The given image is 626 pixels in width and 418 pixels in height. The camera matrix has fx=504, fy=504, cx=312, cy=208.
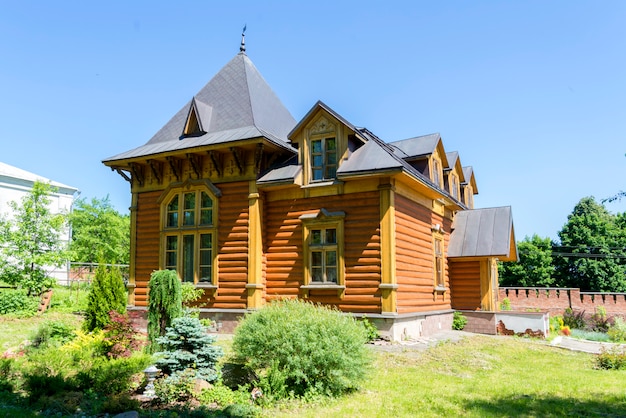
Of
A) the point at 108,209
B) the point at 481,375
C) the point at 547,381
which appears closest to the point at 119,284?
the point at 481,375

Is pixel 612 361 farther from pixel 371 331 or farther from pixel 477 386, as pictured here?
pixel 371 331

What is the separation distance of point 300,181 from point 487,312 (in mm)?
9382

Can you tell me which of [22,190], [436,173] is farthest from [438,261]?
[22,190]

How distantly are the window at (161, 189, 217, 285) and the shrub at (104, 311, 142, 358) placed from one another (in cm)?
515

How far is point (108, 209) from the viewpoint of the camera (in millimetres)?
52250

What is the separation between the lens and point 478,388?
369 inches

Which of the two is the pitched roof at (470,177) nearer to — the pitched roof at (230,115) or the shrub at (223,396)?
the pitched roof at (230,115)

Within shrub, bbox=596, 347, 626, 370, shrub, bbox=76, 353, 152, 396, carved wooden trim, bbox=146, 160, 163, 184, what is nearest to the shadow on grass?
shrub, bbox=596, 347, 626, 370

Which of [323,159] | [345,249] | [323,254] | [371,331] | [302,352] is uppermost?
[323,159]

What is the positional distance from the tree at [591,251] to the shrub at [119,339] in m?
39.8

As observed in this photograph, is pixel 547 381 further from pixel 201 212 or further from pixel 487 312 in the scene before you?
pixel 201 212

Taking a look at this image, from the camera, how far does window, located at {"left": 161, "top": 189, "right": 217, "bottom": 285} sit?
16.7 meters

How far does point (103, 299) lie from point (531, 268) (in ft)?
124

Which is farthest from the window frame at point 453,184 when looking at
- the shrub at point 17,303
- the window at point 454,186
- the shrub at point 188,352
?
the shrub at point 17,303
